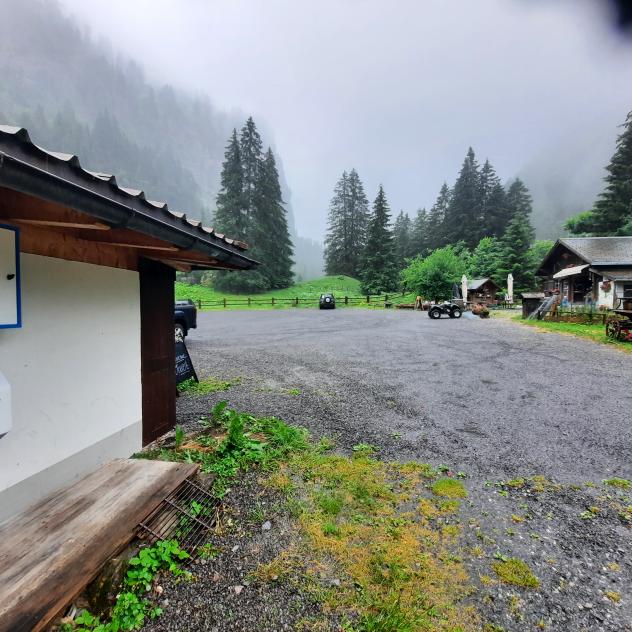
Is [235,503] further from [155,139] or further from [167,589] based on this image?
[155,139]

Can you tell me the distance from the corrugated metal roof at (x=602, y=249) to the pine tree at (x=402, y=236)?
1099 inches

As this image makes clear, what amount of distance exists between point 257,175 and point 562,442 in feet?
143

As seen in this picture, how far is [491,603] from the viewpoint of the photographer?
1.72m

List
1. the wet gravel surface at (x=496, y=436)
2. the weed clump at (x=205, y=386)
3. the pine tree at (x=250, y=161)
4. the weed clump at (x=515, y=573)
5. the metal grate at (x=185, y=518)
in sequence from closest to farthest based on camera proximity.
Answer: the wet gravel surface at (x=496, y=436) → the weed clump at (x=515, y=573) → the metal grate at (x=185, y=518) → the weed clump at (x=205, y=386) → the pine tree at (x=250, y=161)

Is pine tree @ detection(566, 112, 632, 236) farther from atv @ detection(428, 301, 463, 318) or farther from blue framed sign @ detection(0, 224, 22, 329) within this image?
blue framed sign @ detection(0, 224, 22, 329)

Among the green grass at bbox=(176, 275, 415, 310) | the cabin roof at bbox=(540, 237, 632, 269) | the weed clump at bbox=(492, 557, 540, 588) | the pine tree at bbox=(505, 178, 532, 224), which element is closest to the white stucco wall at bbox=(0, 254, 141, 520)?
the weed clump at bbox=(492, 557, 540, 588)

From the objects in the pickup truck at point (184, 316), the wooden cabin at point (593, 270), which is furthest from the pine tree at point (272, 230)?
the pickup truck at point (184, 316)

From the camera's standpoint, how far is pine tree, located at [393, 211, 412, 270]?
179 ft

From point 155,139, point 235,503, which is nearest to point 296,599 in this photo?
point 235,503

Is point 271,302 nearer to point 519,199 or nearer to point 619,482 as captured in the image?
point 619,482

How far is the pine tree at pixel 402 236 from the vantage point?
54697 millimetres

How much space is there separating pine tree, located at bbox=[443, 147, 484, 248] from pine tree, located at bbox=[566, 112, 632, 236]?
16.4 m

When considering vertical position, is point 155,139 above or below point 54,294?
above

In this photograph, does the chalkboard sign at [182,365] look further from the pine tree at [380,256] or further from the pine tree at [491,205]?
the pine tree at [491,205]
